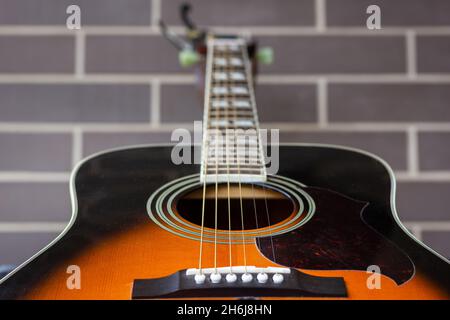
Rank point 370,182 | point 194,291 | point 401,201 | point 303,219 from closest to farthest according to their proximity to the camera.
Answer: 1. point 194,291
2. point 303,219
3. point 370,182
4. point 401,201

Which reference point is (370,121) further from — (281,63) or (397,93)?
(281,63)

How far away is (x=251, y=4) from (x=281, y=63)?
0.16m

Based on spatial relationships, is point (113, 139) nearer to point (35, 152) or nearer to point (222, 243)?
point (35, 152)

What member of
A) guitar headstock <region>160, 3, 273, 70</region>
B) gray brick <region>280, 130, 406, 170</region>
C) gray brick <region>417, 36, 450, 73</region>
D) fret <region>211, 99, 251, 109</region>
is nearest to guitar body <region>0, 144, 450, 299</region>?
fret <region>211, 99, 251, 109</region>

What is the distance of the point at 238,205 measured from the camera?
78cm

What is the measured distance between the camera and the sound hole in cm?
76

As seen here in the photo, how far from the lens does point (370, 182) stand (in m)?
0.79

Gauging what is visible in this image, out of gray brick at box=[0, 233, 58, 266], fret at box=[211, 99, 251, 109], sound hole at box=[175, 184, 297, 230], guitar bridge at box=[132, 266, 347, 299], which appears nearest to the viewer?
guitar bridge at box=[132, 266, 347, 299]

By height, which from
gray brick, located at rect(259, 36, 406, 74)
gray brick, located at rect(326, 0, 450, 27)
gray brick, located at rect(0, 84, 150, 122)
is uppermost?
gray brick, located at rect(326, 0, 450, 27)

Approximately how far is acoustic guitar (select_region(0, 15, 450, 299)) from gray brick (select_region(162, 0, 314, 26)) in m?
0.33

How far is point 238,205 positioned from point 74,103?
23.7 inches

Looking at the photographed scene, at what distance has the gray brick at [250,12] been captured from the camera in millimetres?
1247

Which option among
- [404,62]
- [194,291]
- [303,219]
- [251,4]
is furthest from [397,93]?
[194,291]

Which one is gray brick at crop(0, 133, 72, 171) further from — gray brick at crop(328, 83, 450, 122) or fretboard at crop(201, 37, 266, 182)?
gray brick at crop(328, 83, 450, 122)
